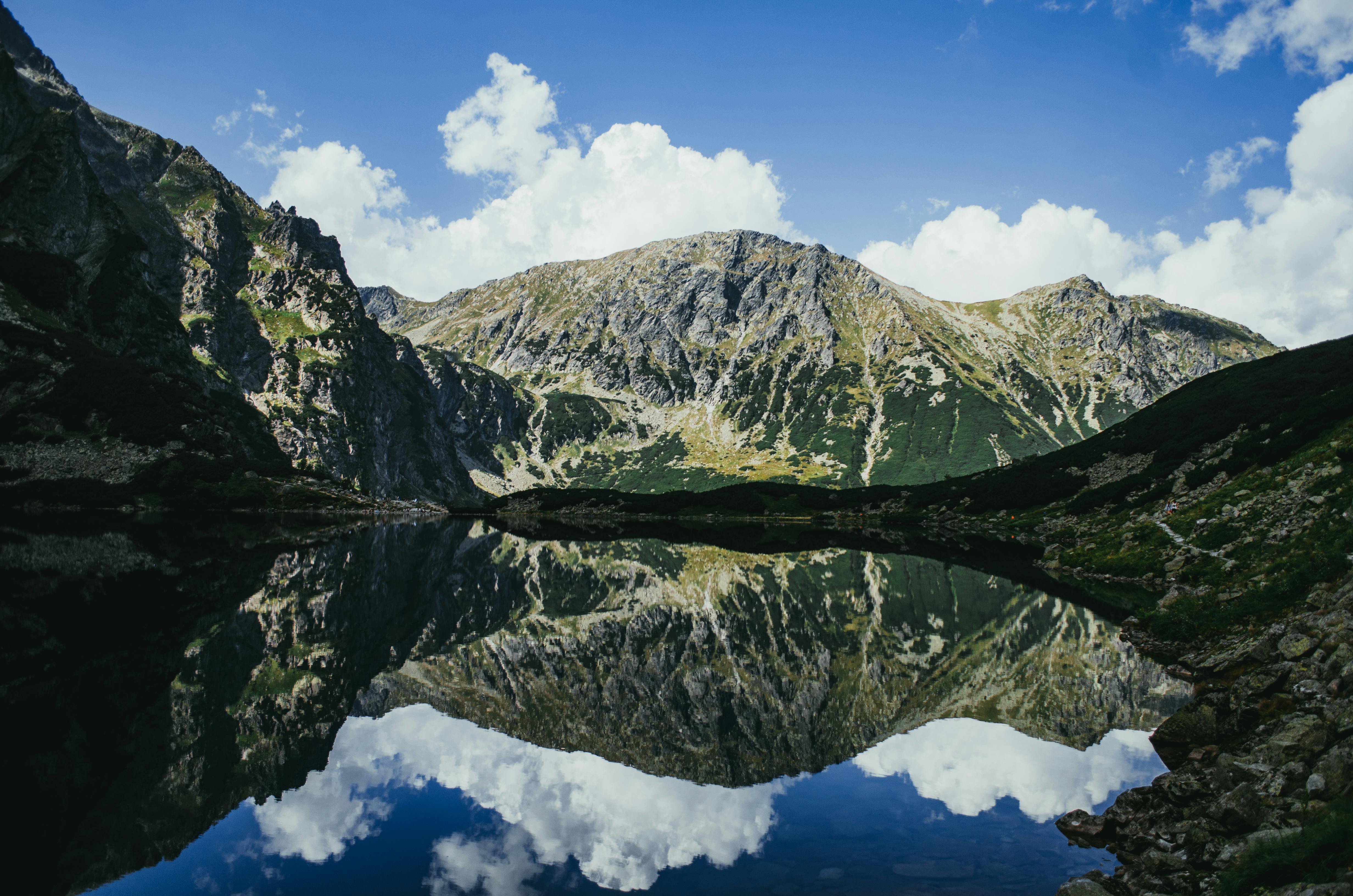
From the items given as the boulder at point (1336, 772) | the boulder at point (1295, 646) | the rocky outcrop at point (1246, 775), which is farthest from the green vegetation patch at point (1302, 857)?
the boulder at point (1295, 646)

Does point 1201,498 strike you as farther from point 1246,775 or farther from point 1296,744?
point 1246,775

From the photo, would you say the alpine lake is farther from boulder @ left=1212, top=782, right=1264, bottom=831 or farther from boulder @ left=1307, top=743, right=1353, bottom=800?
boulder @ left=1307, top=743, right=1353, bottom=800

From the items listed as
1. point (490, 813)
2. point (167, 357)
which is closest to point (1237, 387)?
point (490, 813)

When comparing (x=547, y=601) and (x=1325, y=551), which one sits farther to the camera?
(x=547, y=601)

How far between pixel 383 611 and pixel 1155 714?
41.5 metres

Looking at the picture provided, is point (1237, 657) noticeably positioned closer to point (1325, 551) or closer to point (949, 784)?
point (1325, 551)

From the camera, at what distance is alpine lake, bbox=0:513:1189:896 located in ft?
45.8

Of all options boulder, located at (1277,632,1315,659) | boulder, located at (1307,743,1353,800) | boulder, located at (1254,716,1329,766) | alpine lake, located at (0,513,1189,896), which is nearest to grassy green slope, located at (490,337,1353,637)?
alpine lake, located at (0,513,1189,896)

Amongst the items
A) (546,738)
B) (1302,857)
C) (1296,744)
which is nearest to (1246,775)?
(1296,744)

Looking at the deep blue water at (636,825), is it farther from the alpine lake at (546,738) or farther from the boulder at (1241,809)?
the boulder at (1241,809)

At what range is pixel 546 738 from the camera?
2227 cm

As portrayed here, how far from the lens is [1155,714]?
23.6 metres

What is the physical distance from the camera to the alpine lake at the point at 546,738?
13969 mm

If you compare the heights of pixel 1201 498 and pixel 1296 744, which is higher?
pixel 1201 498
